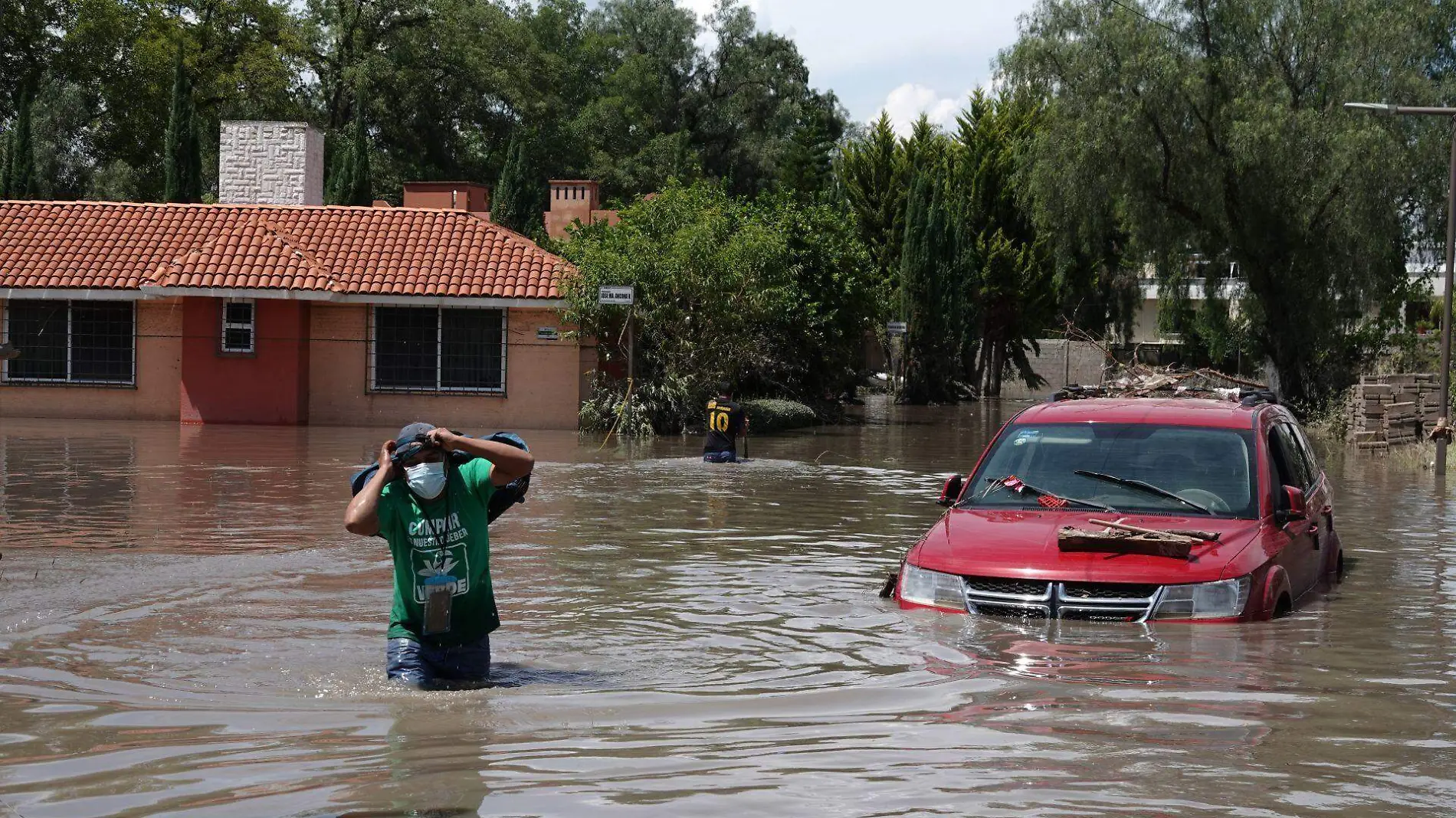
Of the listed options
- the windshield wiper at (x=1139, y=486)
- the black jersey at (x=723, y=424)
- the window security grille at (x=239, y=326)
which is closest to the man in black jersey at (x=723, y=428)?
the black jersey at (x=723, y=424)

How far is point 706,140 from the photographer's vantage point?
80.9 m

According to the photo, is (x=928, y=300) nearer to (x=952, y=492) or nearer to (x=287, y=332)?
(x=287, y=332)

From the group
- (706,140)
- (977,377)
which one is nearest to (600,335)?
(977,377)

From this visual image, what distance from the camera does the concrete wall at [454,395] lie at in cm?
3131

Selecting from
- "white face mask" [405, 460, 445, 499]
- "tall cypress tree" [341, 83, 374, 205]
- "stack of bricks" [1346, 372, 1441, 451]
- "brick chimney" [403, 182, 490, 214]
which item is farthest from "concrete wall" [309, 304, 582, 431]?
"white face mask" [405, 460, 445, 499]

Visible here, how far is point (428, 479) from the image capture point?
7020 mm

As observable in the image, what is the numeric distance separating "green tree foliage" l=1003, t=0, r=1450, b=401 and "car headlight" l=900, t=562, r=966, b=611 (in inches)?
1167

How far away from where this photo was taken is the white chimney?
122 feet

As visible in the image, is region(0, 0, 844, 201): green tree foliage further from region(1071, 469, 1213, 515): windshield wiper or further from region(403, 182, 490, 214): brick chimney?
region(1071, 469, 1213, 515): windshield wiper

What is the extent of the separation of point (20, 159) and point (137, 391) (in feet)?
59.3

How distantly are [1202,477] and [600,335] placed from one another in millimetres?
22007

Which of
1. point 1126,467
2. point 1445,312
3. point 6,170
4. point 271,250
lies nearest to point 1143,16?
point 1445,312

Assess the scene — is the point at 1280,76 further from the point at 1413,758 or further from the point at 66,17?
the point at 66,17

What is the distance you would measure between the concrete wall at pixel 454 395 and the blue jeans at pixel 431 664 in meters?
24.0
